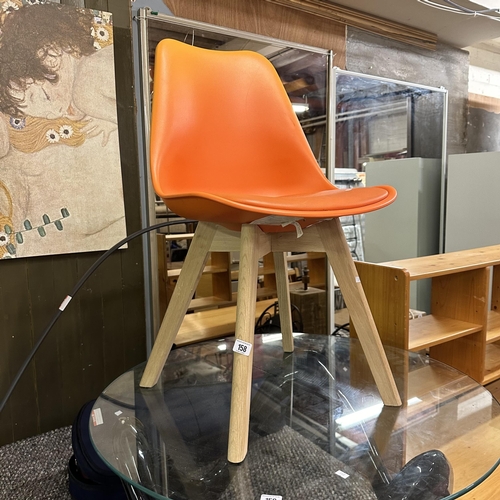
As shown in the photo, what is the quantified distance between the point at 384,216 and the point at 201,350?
2.29 m

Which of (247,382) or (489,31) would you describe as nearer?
(247,382)

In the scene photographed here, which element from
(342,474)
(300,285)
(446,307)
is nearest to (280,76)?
(300,285)

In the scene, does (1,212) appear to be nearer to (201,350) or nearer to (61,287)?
(61,287)

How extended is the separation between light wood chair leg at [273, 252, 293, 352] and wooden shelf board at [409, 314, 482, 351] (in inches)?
16.8

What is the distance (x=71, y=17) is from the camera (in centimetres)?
158

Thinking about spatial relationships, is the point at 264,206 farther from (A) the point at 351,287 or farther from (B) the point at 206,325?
(B) the point at 206,325

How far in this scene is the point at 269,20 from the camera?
7.47 feet

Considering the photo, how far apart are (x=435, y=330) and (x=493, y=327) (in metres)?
0.43

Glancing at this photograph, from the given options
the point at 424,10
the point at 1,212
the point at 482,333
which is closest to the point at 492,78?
the point at 424,10

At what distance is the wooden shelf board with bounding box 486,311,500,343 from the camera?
1832mm

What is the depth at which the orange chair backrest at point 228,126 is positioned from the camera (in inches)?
43.8

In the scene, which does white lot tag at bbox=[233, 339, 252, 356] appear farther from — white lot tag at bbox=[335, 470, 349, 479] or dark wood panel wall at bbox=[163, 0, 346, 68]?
dark wood panel wall at bbox=[163, 0, 346, 68]

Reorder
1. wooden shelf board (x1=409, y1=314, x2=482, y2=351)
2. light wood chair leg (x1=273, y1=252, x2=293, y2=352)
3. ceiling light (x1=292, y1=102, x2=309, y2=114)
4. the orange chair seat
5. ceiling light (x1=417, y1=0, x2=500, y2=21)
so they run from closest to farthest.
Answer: the orange chair seat → light wood chair leg (x1=273, y1=252, x2=293, y2=352) → wooden shelf board (x1=409, y1=314, x2=482, y2=351) → ceiling light (x1=292, y1=102, x2=309, y2=114) → ceiling light (x1=417, y1=0, x2=500, y2=21)

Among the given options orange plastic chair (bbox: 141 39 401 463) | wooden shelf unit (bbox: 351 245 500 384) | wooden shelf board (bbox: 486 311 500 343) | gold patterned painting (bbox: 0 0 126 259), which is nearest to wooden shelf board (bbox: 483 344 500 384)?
wooden shelf unit (bbox: 351 245 500 384)
